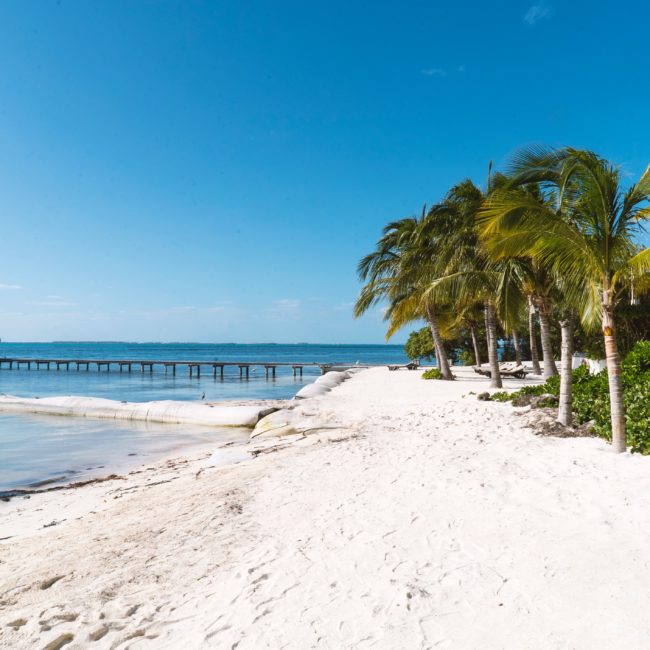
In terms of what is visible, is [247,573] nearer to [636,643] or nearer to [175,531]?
[175,531]

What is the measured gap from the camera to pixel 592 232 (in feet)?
21.5

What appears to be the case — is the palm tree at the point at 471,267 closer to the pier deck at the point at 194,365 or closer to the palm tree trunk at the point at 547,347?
the palm tree trunk at the point at 547,347

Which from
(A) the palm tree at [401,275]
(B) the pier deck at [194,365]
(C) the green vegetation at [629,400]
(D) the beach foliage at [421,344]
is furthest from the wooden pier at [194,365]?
(C) the green vegetation at [629,400]

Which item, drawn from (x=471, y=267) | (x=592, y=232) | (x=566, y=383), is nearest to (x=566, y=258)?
(x=592, y=232)

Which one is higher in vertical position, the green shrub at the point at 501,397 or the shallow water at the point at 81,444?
the green shrub at the point at 501,397

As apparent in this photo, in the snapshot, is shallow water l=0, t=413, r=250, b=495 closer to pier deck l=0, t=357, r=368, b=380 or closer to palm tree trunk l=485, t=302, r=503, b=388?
palm tree trunk l=485, t=302, r=503, b=388

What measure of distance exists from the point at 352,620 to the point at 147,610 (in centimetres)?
149

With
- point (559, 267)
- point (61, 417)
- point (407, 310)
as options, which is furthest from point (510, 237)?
point (61, 417)

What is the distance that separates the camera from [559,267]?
7.45m

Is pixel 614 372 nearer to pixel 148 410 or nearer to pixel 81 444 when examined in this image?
pixel 81 444

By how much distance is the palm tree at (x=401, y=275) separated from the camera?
19484mm

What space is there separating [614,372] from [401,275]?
14024 millimetres

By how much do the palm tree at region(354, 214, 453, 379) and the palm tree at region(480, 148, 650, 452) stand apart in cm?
1180

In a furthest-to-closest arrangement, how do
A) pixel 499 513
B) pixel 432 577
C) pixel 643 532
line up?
pixel 499 513, pixel 643 532, pixel 432 577
